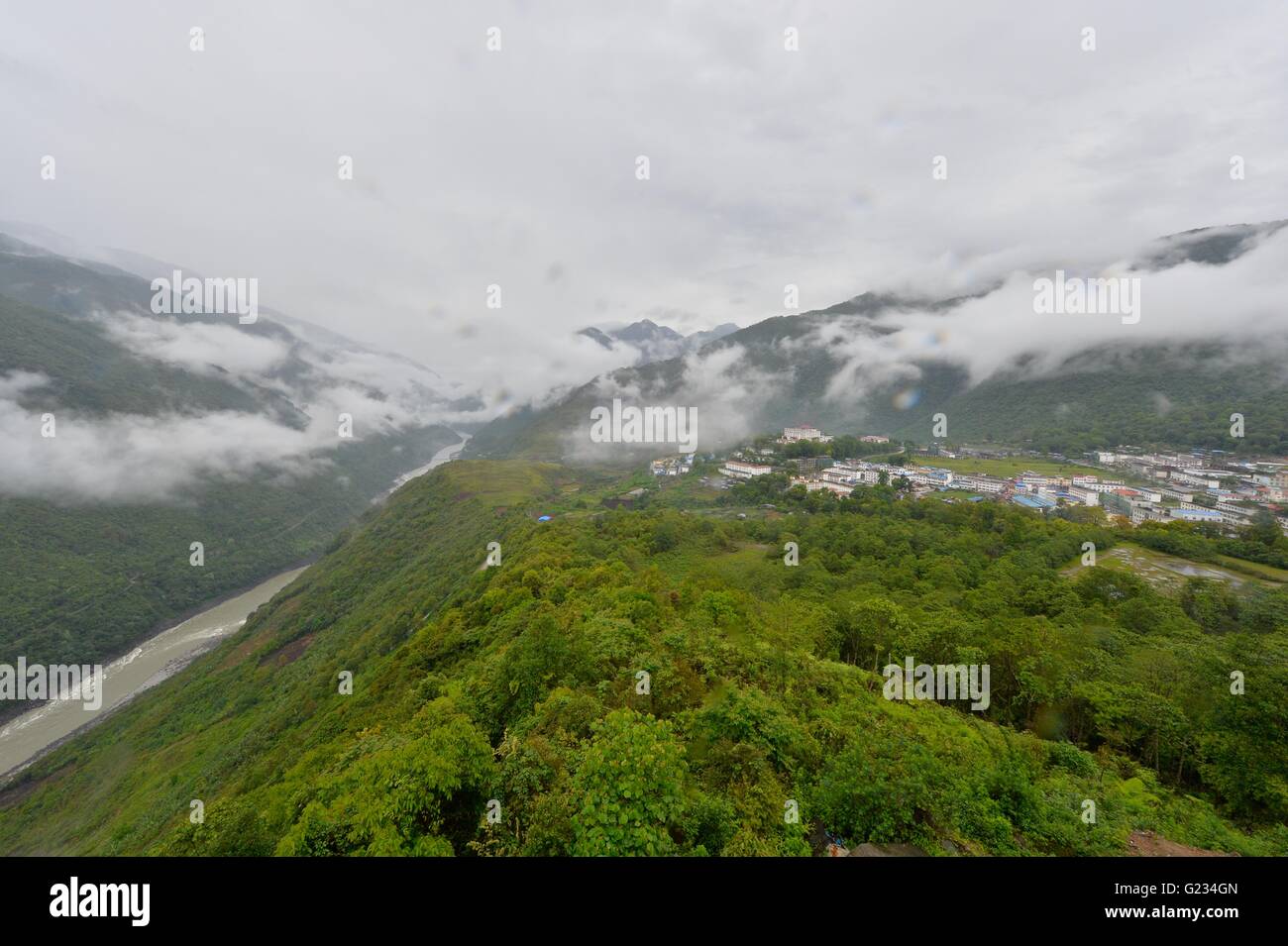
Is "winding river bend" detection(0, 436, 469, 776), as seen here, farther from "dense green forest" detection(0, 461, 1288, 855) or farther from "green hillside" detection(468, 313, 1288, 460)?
"green hillside" detection(468, 313, 1288, 460)

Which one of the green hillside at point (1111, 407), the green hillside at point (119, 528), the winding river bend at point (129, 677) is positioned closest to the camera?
the winding river bend at point (129, 677)

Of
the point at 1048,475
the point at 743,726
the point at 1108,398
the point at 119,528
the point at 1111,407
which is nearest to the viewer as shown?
the point at 743,726

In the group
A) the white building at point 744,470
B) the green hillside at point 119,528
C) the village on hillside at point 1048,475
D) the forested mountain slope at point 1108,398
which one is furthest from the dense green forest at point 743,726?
the forested mountain slope at point 1108,398

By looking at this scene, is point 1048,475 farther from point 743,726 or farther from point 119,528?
point 119,528

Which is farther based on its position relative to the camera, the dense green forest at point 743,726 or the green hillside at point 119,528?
the green hillside at point 119,528

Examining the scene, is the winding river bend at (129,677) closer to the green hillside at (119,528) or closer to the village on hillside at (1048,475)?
the green hillside at (119,528)

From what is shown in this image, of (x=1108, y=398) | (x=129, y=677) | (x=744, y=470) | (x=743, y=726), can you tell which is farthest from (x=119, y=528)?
(x=1108, y=398)
